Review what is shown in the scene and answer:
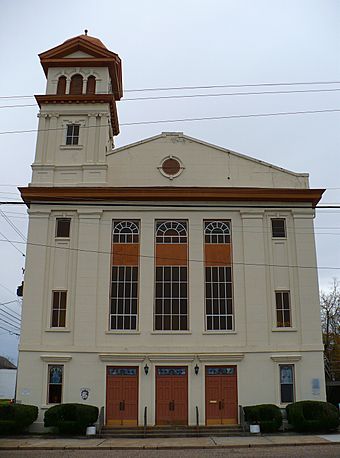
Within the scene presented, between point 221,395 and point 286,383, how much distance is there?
311cm

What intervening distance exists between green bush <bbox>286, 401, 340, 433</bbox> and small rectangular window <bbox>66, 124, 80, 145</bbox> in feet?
56.0

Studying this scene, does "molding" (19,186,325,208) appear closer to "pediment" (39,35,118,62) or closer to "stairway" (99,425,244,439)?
"pediment" (39,35,118,62)

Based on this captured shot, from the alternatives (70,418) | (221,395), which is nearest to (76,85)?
(70,418)

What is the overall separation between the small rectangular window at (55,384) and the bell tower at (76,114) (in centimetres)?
915

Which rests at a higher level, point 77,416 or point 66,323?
point 66,323

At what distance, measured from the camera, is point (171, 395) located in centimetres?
2562

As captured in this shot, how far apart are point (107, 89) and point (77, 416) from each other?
16.9 metres

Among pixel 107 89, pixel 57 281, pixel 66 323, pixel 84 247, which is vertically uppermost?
pixel 107 89

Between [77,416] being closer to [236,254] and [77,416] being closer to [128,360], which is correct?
[128,360]

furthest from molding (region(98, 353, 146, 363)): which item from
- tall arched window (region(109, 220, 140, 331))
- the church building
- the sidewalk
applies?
the sidewalk

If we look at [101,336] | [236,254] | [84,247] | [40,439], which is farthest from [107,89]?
[40,439]

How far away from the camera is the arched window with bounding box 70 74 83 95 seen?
30.2 metres

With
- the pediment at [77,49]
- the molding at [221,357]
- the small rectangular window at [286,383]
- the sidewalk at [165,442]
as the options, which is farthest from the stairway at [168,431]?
the pediment at [77,49]

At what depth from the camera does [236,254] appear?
2739cm
